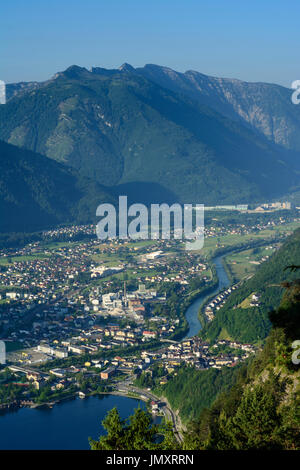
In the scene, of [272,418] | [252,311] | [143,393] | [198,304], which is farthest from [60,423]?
[198,304]

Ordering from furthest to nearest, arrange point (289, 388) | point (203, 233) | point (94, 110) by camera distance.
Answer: point (94, 110) < point (203, 233) < point (289, 388)

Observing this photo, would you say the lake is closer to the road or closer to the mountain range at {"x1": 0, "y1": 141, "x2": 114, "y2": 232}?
the road

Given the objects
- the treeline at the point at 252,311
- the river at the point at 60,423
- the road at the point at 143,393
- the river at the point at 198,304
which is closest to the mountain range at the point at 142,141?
the river at the point at 198,304

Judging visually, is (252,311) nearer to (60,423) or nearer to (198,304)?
(198,304)

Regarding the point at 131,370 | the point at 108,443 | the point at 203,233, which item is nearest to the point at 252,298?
the point at 131,370

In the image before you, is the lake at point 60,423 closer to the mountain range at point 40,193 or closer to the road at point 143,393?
the road at point 143,393

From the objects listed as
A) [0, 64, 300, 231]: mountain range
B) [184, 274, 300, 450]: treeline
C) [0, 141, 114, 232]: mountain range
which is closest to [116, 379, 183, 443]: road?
[184, 274, 300, 450]: treeline
